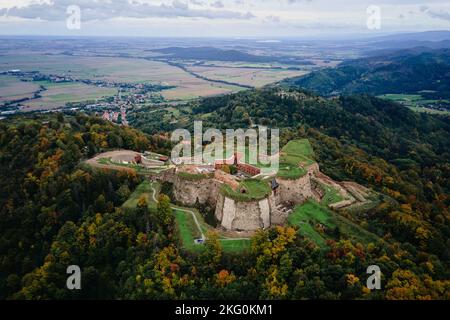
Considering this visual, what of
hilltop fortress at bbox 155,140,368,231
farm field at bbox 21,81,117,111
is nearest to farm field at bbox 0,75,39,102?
farm field at bbox 21,81,117,111

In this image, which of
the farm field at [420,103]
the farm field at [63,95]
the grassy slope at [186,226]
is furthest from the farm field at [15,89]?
the farm field at [420,103]

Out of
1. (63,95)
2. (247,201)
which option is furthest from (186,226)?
(63,95)

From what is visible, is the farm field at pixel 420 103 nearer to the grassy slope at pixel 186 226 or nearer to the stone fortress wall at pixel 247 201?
the stone fortress wall at pixel 247 201

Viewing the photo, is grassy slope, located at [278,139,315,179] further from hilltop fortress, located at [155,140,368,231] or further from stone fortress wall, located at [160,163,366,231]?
stone fortress wall, located at [160,163,366,231]

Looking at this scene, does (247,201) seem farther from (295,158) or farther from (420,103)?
(420,103)

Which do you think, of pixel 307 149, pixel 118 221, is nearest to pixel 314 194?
pixel 307 149

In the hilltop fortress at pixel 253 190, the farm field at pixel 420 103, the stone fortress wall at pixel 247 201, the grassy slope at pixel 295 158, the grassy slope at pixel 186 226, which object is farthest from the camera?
the farm field at pixel 420 103
